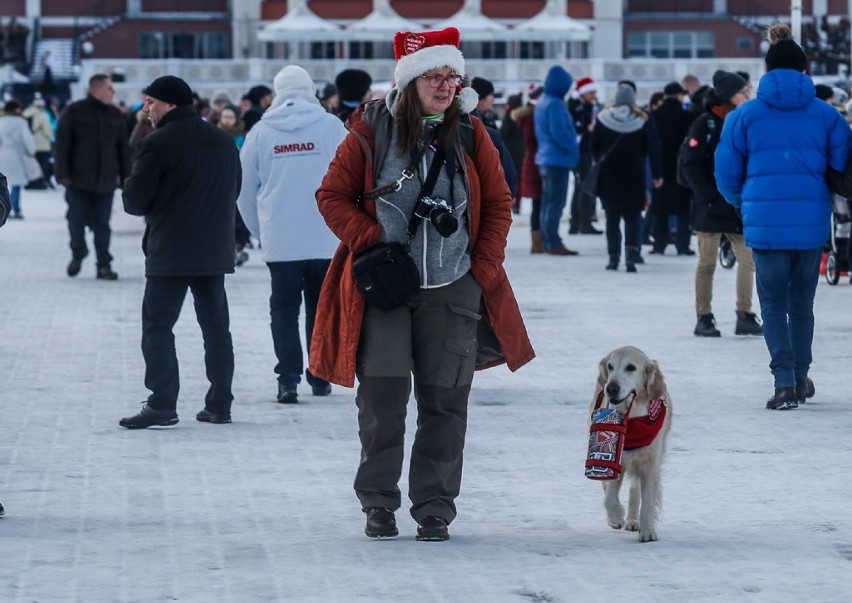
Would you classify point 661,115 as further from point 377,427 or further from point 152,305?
point 377,427

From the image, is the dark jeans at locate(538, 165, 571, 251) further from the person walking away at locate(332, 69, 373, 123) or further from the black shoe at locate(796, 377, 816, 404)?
the black shoe at locate(796, 377, 816, 404)

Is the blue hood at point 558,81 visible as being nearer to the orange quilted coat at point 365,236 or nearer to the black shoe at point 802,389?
the black shoe at point 802,389

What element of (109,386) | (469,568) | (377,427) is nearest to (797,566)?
(469,568)

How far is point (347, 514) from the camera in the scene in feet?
22.9

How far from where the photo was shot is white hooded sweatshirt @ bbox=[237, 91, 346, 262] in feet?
31.9

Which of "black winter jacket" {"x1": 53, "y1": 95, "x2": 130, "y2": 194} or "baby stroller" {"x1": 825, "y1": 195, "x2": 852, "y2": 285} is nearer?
"baby stroller" {"x1": 825, "y1": 195, "x2": 852, "y2": 285}

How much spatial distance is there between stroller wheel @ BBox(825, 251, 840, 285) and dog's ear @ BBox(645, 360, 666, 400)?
940 centimetres

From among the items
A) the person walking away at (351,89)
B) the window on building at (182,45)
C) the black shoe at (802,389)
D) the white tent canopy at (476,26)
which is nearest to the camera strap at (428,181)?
the black shoe at (802,389)

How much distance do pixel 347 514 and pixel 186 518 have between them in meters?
0.55

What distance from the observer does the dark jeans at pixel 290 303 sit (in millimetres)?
9789

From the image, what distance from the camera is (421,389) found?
21.6ft

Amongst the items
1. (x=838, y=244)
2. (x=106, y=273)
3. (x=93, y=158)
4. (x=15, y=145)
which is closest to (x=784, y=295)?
(x=838, y=244)

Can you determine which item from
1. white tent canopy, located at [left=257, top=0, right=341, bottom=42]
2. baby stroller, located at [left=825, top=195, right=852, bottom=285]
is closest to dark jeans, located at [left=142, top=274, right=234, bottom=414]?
baby stroller, located at [left=825, top=195, right=852, bottom=285]

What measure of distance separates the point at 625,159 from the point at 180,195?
25.9 ft
